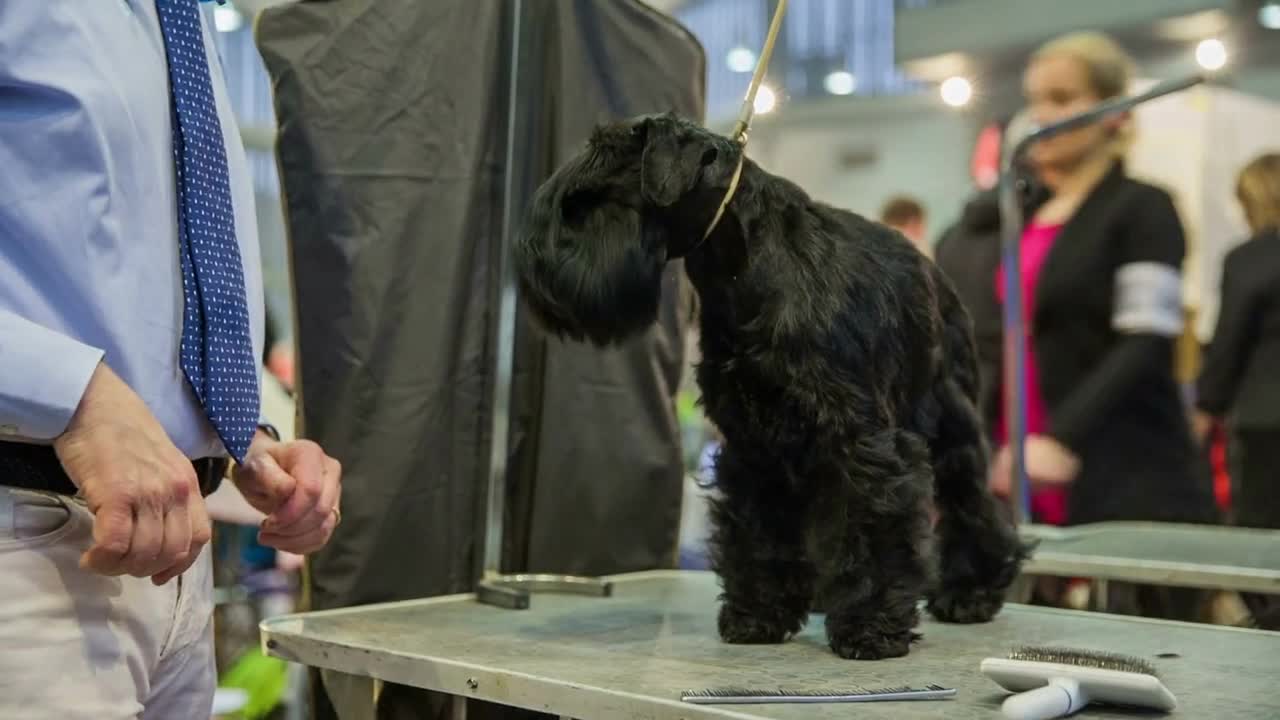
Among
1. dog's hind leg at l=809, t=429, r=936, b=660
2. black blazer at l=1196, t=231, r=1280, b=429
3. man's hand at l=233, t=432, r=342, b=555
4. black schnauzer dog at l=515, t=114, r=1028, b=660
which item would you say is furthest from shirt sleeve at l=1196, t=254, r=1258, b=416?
man's hand at l=233, t=432, r=342, b=555

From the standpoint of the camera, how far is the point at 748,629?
150cm

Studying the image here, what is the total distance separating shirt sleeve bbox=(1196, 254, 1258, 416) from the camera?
391 centimetres

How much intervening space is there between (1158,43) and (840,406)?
3853mm

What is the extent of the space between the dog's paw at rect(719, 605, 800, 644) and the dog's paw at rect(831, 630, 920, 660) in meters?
0.11

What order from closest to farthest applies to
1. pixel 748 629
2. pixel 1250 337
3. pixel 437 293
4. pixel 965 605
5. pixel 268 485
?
pixel 268 485 < pixel 748 629 < pixel 965 605 < pixel 437 293 < pixel 1250 337

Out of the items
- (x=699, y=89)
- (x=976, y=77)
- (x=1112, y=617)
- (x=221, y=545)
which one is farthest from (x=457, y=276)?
(x=976, y=77)

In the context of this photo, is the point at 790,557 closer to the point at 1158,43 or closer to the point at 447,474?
the point at 447,474

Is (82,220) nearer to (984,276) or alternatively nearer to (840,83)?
(984,276)

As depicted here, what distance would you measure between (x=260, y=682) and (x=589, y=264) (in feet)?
5.93

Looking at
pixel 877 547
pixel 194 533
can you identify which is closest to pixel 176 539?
pixel 194 533

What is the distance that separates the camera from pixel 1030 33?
191 inches

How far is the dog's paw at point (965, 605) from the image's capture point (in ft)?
5.48

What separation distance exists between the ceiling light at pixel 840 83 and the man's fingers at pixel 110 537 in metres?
4.61

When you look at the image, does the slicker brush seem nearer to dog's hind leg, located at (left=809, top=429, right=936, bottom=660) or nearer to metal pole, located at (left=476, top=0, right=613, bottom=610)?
dog's hind leg, located at (left=809, top=429, right=936, bottom=660)
